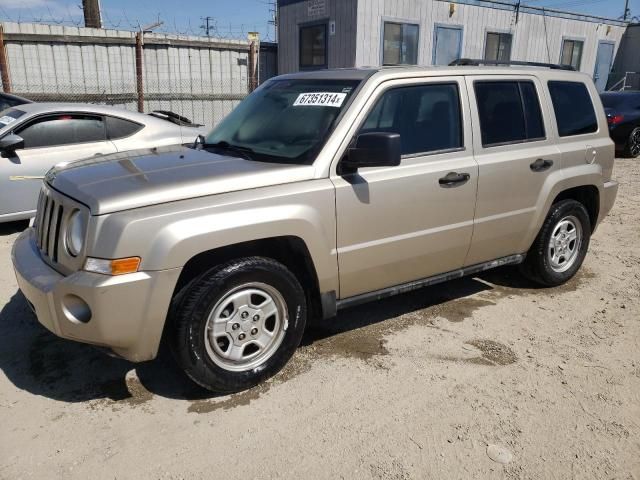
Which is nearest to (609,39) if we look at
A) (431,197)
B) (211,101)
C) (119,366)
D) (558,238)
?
(211,101)

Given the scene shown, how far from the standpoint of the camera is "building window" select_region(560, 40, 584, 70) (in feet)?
63.5

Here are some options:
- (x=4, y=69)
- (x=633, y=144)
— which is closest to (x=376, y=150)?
(x=4, y=69)

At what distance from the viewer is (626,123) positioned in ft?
42.1

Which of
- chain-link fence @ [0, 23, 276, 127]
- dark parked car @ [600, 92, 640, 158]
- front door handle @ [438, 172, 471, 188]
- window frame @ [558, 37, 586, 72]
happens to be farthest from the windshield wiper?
window frame @ [558, 37, 586, 72]

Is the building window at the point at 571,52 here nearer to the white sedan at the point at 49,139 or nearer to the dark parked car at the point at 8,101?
the white sedan at the point at 49,139

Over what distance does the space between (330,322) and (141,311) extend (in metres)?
1.79

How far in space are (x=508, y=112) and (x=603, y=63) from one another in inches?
798

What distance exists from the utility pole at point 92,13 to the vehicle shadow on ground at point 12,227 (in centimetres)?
787

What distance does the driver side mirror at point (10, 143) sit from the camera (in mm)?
5801

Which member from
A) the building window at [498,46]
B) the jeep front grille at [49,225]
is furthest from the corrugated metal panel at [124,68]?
the jeep front grille at [49,225]

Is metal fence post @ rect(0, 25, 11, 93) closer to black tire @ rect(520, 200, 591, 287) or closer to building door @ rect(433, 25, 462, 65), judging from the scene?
black tire @ rect(520, 200, 591, 287)

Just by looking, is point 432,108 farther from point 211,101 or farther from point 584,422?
point 211,101

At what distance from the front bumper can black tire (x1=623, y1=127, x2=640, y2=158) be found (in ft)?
42.3

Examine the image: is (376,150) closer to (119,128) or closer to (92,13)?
(119,128)
